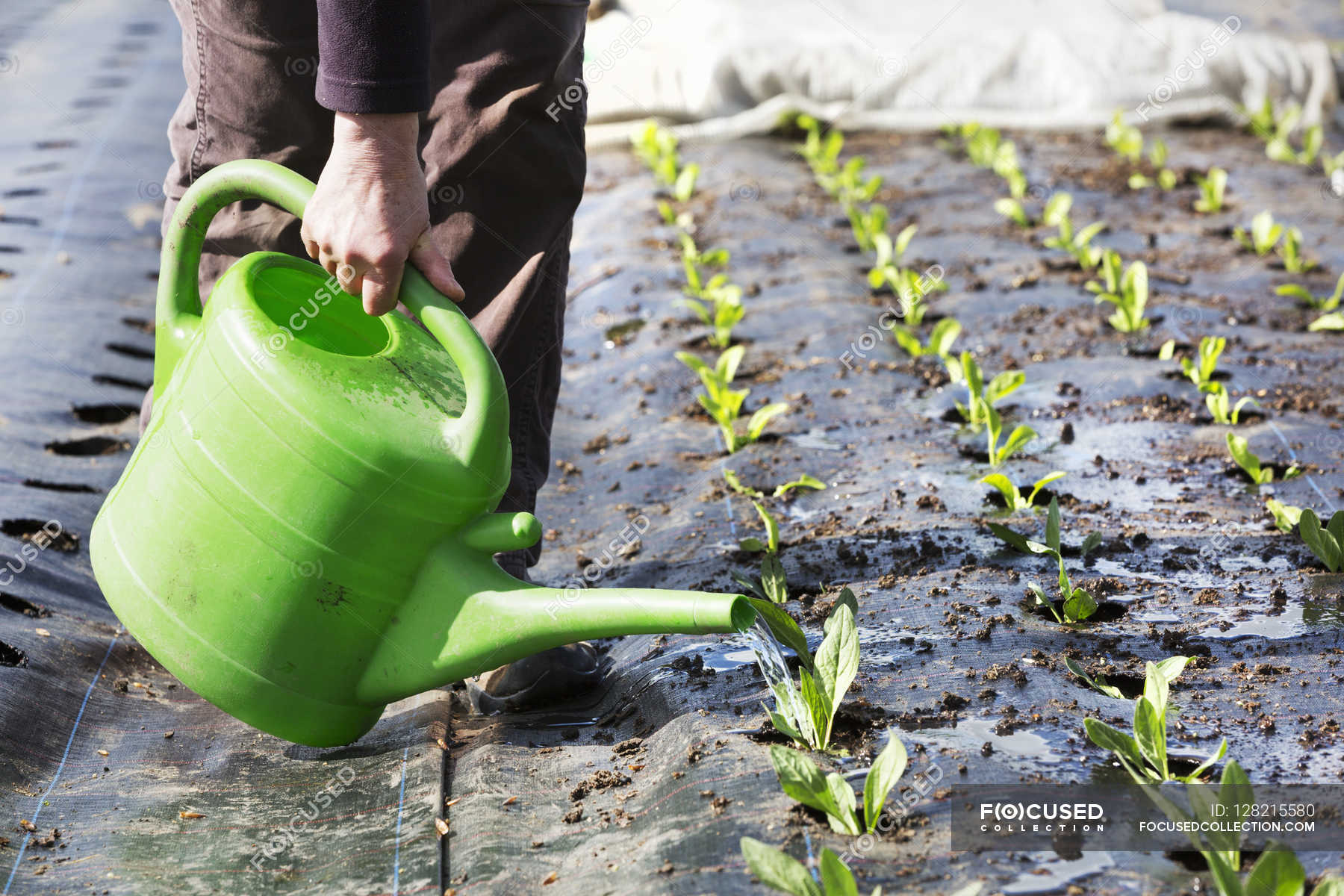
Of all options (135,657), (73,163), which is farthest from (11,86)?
(135,657)

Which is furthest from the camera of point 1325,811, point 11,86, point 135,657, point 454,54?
point 11,86

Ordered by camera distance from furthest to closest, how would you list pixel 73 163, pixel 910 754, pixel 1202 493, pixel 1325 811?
pixel 73 163, pixel 1202 493, pixel 910 754, pixel 1325 811

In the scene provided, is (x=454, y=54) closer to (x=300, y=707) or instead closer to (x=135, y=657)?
(x=300, y=707)

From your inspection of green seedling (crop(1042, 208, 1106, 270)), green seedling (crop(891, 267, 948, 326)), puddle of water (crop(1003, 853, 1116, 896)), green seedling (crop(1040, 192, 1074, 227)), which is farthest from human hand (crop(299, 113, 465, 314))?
green seedling (crop(1040, 192, 1074, 227))

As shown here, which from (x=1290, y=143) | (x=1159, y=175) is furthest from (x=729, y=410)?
(x=1290, y=143)

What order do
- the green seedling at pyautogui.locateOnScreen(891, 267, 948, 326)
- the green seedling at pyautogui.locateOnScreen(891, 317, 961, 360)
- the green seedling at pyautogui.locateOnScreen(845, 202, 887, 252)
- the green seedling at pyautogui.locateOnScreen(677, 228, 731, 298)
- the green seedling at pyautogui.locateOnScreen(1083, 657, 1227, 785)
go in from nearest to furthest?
the green seedling at pyautogui.locateOnScreen(1083, 657, 1227, 785), the green seedling at pyautogui.locateOnScreen(891, 317, 961, 360), the green seedling at pyautogui.locateOnScreen(891, 267, 948, 326), the green seedling at pyautogui.locateOnScreen(677, 228, 731, 298), the green seedling at pyautogui.locateOnScreen(845, 202, 887, 252)

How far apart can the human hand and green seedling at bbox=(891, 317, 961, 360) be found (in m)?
1.70

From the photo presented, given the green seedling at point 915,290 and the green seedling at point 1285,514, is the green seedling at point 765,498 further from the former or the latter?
the green seedling at point 915,290

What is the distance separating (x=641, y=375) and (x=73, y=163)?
2.42 meters

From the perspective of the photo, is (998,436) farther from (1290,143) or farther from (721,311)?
(1290,143)

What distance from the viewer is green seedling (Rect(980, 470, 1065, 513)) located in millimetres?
1900

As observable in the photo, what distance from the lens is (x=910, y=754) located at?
1282 millimetres

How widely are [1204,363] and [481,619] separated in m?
1.83

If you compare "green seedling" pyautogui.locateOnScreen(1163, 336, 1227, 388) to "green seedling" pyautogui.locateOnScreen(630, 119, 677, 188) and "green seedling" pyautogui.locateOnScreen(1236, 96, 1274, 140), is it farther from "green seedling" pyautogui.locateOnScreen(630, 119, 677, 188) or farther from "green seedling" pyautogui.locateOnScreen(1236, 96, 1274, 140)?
"green seedling" pyautogui.locateOnScreen(1236, 96, 1274, 140)
